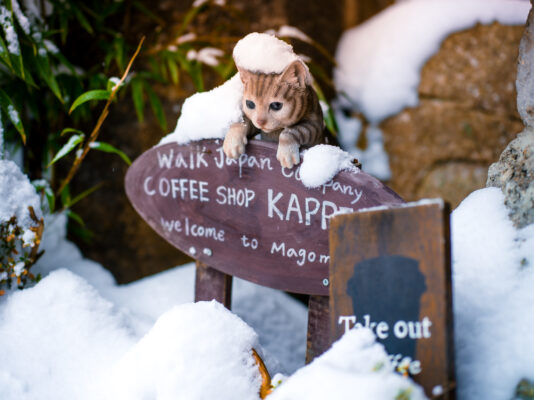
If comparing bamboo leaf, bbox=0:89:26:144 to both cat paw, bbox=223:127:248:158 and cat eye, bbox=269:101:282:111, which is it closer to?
cat paw, bbox=223:127:248:158

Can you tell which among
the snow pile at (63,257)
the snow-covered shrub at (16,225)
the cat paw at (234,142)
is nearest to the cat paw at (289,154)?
the cat paw at (234,142)

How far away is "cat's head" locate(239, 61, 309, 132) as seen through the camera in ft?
4.01

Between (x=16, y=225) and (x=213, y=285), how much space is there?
0.61 meters

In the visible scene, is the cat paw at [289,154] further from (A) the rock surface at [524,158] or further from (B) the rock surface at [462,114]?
(B) the rock surface at [462,114]

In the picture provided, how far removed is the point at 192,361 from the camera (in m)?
1.08

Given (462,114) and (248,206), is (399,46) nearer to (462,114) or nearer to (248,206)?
(462,114)

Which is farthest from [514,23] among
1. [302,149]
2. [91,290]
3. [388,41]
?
[91,290]

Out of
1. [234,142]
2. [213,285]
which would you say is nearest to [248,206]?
[234,142]

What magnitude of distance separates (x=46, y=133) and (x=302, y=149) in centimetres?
128

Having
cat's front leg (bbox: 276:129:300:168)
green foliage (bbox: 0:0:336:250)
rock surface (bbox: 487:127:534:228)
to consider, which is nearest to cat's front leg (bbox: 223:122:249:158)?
cat's front leg (bbox: 276:129:300:168)

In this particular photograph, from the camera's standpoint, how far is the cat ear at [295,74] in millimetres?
1212

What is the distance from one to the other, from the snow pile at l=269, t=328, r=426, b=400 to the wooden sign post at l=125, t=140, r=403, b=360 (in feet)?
1.25

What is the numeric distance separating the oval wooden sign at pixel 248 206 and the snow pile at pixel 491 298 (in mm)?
189

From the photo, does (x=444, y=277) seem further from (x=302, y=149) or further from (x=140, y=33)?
(x=140, y=33)
